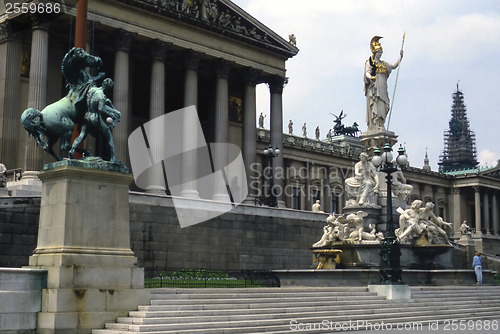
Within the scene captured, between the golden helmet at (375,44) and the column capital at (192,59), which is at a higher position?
the column capital at (192,59)

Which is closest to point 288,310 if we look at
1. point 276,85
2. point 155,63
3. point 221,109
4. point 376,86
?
point 376,86

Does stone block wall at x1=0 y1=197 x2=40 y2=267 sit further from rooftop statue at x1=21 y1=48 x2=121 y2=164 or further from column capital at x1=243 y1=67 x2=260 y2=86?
column capital at x1=243 y1=67 x2=260 y2=86

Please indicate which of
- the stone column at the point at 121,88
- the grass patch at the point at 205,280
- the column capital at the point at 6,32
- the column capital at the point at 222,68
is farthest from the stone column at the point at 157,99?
the grass patch at the point at 205,280

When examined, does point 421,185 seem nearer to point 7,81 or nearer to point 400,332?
point 7,81

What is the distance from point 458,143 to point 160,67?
117312mm

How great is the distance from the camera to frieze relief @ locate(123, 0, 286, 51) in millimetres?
49375

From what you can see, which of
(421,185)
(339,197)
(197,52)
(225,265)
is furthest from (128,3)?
(421,185)

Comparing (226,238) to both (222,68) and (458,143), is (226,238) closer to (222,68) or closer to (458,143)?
(222,68)

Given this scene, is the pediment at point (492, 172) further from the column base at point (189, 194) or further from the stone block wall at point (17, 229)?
the stone block wall at point (17, 229)

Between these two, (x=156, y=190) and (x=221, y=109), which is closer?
(x=156, y=190)

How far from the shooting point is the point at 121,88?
4662cm

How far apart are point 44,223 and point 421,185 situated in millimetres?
88627

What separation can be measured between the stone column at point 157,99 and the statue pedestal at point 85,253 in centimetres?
2874

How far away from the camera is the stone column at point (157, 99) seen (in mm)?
47125
